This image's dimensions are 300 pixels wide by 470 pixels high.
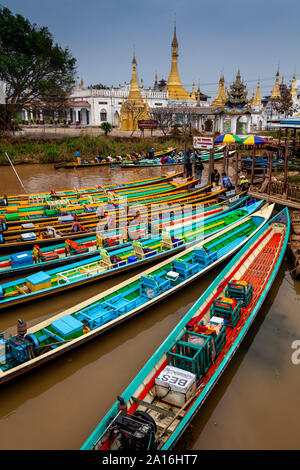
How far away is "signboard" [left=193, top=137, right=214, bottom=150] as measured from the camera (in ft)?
57.4

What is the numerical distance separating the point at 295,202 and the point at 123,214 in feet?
22.7

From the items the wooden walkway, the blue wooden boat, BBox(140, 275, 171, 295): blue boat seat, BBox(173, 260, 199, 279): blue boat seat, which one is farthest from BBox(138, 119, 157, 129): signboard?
BBox(140, 275, 171, 295): blue boat seat

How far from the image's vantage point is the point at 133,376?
6.54 meters

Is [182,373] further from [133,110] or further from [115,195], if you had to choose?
[133,110]

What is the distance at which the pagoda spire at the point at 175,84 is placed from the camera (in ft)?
142

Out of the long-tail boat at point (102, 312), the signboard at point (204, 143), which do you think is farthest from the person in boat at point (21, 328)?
the signboard at point (204, 143)

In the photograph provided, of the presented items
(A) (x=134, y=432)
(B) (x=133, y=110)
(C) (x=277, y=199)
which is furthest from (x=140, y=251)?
(B) (x=133, y=110)

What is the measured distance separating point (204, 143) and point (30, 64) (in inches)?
725

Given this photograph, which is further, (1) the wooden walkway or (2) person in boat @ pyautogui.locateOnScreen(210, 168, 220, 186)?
(2) person in boat @ pyautogui.locateOnScreen(210, 168, 220, 186)

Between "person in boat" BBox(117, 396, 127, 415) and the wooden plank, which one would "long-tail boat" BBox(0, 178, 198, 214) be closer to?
the wooden plank

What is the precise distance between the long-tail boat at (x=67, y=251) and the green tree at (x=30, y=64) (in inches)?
836

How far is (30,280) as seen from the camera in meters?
8.30

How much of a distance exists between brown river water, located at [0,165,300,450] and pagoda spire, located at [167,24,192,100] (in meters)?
39.3

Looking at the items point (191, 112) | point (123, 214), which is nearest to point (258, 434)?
point (123, 214)
